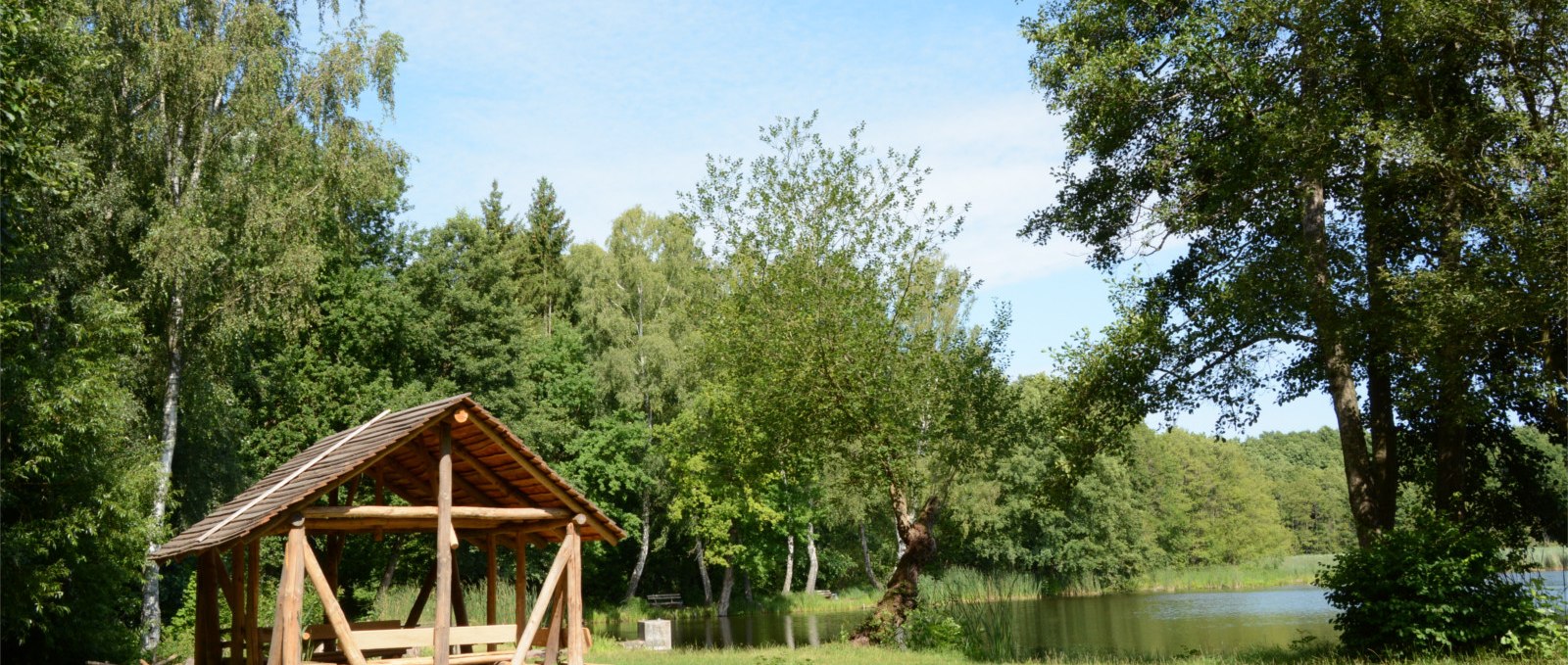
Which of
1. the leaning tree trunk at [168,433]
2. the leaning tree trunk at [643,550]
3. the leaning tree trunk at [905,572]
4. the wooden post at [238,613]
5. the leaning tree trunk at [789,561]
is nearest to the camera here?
the wooden post at [238,613]

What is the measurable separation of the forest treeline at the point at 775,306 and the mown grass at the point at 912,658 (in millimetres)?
2497

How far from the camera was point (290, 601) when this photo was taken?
34.4 ft

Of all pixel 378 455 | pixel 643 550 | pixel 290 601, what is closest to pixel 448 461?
pixel 378 455

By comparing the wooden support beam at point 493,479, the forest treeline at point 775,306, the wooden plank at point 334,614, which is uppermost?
the forest treeline at point 775,306

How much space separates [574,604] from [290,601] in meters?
2.97

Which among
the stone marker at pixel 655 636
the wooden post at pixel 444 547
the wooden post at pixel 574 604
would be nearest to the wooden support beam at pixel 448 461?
the wooden post at pixel 444 547

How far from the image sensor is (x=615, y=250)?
140ft

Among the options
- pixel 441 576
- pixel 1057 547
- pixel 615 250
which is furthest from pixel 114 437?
pixel 1057 547

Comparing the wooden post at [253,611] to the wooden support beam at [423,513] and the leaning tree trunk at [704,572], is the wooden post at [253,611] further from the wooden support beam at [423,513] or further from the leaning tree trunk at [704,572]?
the leaning tree trunk at [704,572]

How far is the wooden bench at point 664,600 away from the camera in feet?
135

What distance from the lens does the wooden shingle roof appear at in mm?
10719

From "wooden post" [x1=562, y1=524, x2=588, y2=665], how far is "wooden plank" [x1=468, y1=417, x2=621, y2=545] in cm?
24

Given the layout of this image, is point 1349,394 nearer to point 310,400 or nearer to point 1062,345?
point 1062,345

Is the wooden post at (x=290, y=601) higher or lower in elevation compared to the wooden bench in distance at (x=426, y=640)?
higher
